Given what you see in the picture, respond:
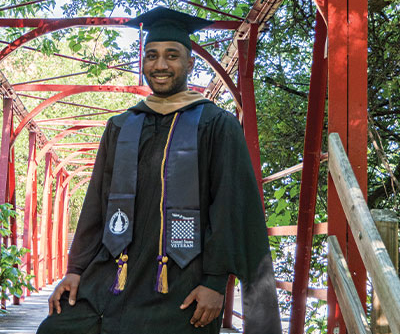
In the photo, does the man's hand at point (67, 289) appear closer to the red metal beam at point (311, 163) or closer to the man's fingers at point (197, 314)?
the man's fingers at point (197, 314)

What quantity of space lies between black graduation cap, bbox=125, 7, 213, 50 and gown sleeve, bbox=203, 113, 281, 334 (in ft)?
1.55

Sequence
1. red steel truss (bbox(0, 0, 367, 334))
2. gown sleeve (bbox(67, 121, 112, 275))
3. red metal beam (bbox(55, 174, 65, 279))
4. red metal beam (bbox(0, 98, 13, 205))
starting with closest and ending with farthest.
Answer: gown sleeve (bbox(67, 121, 112, 275)) → red steel truss (bbox(0, 0, 367, 334)) → red metal beam (bbox(0, 98, 13, 205)) → red metal beam (bbox(55, 174, 65, 279))

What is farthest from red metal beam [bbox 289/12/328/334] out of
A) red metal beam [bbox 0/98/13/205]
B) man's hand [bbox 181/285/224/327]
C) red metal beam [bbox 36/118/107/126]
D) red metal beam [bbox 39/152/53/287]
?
red metal beam [bbox 39/152/53/287]

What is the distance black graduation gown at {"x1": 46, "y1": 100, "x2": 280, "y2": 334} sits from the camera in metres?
2.35

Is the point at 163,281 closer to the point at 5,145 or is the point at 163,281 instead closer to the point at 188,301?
the point at 188,301

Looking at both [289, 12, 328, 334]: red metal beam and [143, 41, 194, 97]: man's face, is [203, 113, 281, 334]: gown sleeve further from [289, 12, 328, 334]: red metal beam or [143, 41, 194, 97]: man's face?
[289, 12, 328, 334]: red metal beam

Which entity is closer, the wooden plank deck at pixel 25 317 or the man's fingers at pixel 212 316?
the man's fingers at pixel 212 316

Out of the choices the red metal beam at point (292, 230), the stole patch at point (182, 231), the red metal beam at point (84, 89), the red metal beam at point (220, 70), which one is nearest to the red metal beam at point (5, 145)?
the red metal beam at point (84, 89)

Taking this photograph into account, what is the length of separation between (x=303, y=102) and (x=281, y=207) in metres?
1.07

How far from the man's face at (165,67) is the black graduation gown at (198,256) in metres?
0.13

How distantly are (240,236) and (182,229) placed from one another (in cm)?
21

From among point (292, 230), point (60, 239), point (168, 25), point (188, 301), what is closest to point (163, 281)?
point (188, 301)

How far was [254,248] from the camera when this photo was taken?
96.8 inches

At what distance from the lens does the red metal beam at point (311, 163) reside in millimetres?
3914
